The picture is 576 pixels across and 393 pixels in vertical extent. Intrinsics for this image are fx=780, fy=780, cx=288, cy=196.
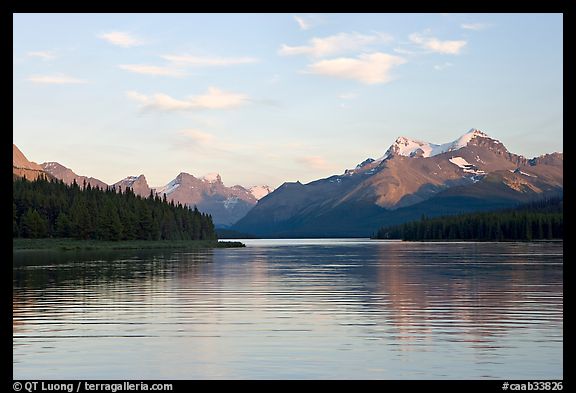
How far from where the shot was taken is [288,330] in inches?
1510

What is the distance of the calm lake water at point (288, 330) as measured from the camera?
28.4 m

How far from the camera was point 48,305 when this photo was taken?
50.1 metres

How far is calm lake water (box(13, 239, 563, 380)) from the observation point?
28.4 m

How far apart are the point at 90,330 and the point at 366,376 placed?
56.2 feet
